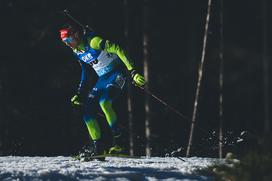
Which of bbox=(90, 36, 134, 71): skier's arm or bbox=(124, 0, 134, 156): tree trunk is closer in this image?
bbox=(90, 36, 134, 71): skier's arm

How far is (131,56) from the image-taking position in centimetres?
1135

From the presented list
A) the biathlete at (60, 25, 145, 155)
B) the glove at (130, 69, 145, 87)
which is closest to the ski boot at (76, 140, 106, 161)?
the biathlete at (60, 25, 145, 155)

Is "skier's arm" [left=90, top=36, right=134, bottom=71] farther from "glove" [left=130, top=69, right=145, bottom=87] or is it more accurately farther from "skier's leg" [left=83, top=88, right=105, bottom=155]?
"skier's leg" [left=83, top=88, right=105, bottom=155]

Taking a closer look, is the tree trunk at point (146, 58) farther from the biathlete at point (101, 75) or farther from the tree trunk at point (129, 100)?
the biathlete at point (101, 75)

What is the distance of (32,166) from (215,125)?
5.34 meters

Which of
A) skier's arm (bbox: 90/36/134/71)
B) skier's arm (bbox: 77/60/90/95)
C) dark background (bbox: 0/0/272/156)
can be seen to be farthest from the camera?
dark background (bbox: 0/0/272/156)

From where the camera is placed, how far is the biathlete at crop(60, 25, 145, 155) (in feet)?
25.5

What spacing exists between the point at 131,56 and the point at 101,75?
3.47m

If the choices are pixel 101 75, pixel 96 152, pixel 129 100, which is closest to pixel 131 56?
pixel 129 100

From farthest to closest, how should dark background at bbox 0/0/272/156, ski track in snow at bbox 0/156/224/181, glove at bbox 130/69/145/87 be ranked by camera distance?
1. dark background at bbox 0/0/272/156
2. glove at bbox 130/69/145/87
3. ski track in snow at bbox 0/156/224/181

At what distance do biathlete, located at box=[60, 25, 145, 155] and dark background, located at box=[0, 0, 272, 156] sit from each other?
3314mm

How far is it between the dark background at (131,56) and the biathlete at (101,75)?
3.31 m

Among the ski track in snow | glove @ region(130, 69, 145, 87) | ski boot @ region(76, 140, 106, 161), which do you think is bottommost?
the ski track in snow

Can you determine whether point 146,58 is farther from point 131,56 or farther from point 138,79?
point 138,79
